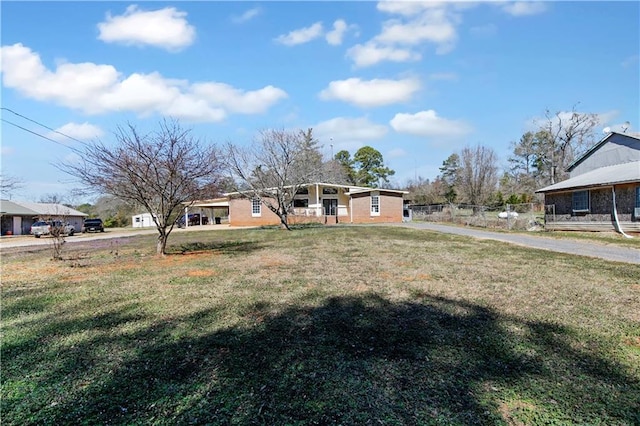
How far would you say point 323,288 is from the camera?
609 centimetres

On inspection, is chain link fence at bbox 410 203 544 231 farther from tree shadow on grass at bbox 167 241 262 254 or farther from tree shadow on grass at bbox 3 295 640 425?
tree shadow on grass at bbox 3 295 640 425

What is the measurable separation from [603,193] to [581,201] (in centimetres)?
129

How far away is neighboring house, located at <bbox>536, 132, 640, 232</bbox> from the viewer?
15.8 meters

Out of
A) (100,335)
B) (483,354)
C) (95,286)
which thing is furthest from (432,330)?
(95,286)

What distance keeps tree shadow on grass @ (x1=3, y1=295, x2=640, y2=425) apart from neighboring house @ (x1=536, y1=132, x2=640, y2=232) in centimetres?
1639

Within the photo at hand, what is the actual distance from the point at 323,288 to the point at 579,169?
24366 mm

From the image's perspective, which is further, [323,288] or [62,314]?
[323,288]

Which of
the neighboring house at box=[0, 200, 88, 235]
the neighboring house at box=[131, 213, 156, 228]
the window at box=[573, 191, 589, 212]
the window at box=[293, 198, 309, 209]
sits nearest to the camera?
the window at box=[573, 191, 589, 212]

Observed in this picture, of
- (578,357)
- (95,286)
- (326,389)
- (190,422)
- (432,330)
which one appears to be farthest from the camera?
(95,286)

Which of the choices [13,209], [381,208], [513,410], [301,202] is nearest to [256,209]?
[301,202]

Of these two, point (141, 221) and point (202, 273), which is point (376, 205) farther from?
point (141, 221)

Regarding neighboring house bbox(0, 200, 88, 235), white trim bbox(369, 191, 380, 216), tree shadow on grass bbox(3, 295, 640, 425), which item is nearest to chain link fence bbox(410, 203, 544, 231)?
white trim bbox(369, 191, 380, 216)

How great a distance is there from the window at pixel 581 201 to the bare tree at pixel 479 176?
18101 millimetres

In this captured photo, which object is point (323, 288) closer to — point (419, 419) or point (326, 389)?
point (326, 389)
